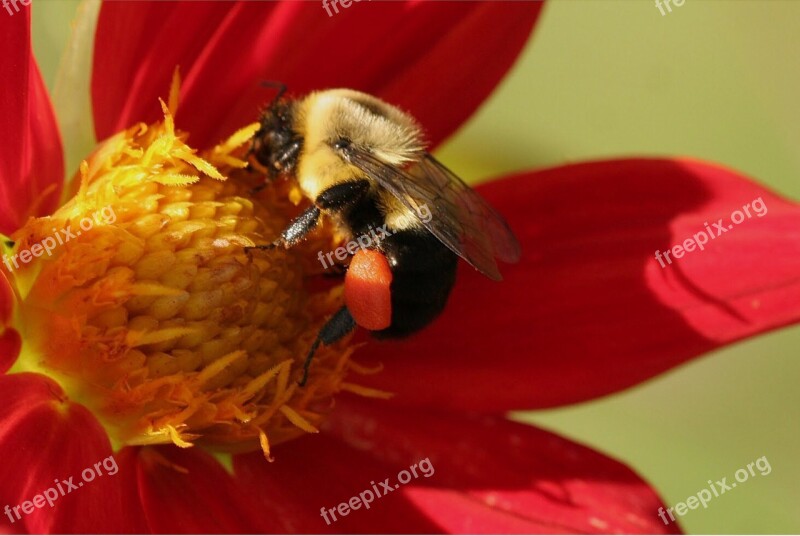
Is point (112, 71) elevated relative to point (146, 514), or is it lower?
elevated

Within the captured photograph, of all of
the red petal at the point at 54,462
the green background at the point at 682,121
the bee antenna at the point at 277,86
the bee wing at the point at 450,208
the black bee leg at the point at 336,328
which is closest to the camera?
the red petal at the point at 54,462

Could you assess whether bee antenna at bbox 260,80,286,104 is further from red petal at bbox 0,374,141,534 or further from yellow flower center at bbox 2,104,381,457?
red petal at bbox 0,374,141,534

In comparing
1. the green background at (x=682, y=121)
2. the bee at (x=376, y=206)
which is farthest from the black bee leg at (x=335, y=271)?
the green background at (x=682, y=121)

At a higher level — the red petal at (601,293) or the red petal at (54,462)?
the red petal at (54,462)

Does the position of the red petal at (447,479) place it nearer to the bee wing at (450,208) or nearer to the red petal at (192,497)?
the red petal at (192,497)

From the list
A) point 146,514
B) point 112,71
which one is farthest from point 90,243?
point 146,514

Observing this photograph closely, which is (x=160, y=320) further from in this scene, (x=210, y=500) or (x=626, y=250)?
(x=626, y=250)

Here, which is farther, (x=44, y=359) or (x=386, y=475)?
(x=386, y=475)
